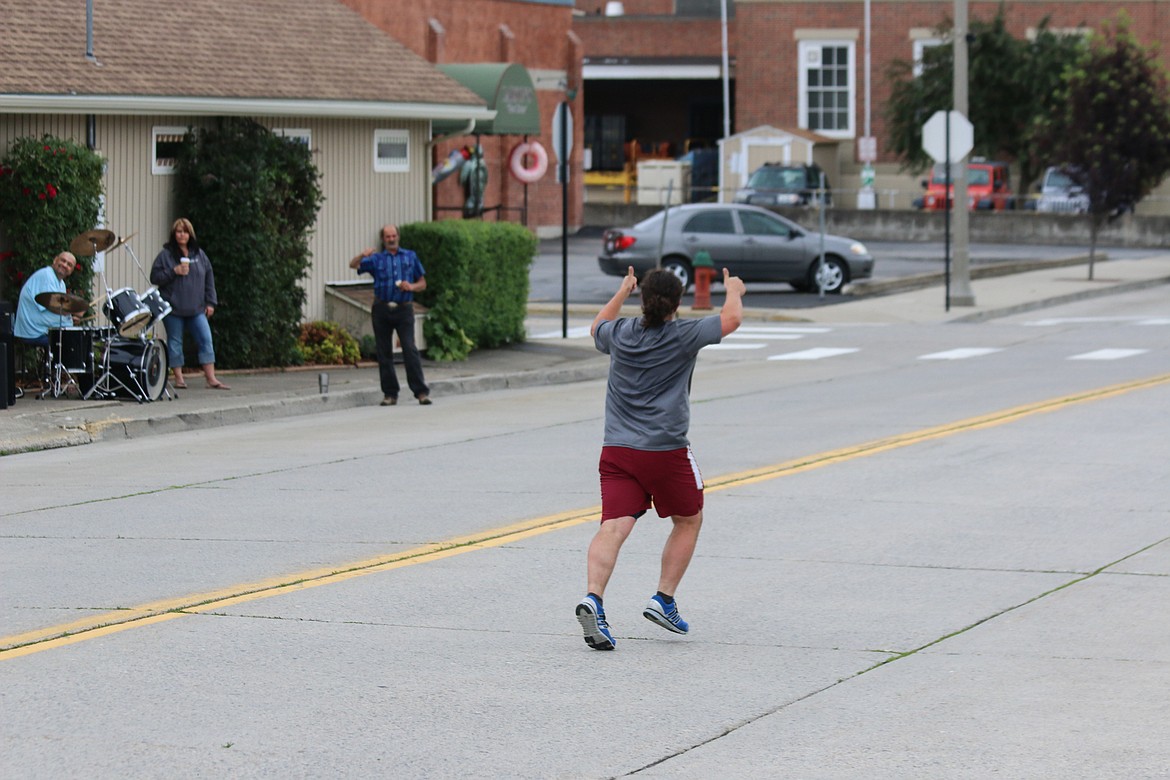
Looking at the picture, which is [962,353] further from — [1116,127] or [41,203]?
[1116,127]

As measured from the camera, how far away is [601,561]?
7.87 meters

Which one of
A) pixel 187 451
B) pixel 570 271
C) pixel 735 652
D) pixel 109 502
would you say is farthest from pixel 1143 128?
pixel 735 652

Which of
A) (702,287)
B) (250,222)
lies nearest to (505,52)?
(702,287)

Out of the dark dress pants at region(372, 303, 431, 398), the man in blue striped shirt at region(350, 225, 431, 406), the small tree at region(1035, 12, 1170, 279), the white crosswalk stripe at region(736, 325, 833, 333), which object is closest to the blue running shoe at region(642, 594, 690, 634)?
the man in blue striped shirt at region(350, 225, 431, 406)

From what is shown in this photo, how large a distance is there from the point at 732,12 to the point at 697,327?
6380 centimetres

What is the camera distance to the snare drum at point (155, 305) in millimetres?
17656

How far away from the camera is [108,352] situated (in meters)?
17.4

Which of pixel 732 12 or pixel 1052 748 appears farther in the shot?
pixel 732 12

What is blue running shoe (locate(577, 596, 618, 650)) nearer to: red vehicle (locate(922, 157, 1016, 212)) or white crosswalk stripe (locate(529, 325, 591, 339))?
white crosswalk stripe (locate(529, 325, 591, 339))

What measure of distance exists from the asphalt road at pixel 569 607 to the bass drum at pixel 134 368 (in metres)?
1.23

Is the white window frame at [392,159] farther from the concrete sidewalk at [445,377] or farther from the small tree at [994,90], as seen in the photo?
the small tree at [994,90]

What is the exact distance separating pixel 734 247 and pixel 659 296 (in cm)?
2490

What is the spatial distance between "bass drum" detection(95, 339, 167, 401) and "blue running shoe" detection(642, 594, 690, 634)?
1043 centimetres

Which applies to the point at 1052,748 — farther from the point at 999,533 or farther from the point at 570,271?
the point at 570,271
